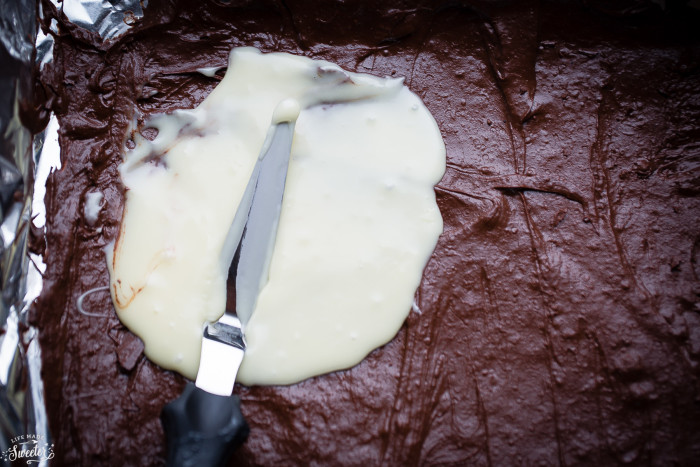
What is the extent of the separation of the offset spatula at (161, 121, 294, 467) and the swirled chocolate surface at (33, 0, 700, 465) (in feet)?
0.43

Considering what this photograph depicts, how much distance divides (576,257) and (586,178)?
28 cm

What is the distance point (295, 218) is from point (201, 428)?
26.6 inches

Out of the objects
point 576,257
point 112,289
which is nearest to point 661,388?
point 576,257

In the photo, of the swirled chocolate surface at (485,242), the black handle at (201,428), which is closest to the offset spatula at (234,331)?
the black handle at (201,428)

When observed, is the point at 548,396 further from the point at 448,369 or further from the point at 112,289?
the point at 112,289

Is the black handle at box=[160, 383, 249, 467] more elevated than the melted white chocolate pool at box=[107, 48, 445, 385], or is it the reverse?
Result: the melted white chocolate pool at box=[107, 48, 445, 385]

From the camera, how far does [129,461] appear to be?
1.47m

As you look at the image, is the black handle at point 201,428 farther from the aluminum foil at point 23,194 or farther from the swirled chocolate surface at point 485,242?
the aluminum foil at point 23,194

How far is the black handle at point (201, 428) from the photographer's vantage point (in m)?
1.31

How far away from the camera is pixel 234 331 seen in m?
1.43

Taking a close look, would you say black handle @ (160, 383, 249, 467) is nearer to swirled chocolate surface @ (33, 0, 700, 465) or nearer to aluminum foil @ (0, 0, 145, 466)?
swirled chocolate surface @ (33, 0, 700, 465)

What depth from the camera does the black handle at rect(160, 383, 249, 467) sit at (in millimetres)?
1310

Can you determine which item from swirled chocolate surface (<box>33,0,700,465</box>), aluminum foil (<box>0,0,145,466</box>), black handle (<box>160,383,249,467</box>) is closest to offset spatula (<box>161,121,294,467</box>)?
black handle (<box>160,383,249,467</box>)

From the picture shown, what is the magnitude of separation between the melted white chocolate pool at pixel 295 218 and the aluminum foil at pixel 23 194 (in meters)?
0.28
